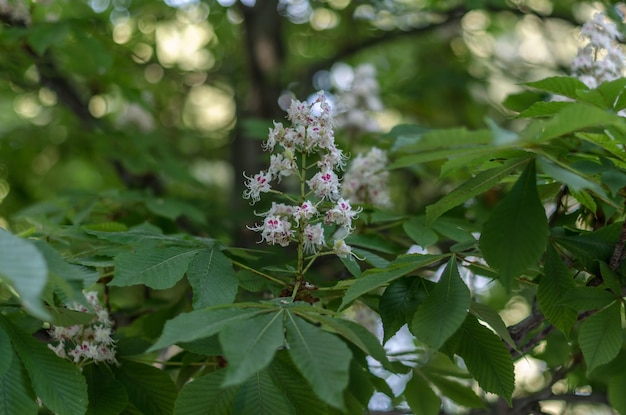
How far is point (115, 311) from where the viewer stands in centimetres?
244

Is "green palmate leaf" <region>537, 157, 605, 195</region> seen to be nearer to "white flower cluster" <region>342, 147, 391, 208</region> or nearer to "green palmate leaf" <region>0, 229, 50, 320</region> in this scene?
"green palmate leaf" <region>0, 229, 50, 320</region>

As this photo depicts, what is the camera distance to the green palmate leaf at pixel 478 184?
4.89 feet

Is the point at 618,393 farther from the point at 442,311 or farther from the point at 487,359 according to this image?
the point at 442,311

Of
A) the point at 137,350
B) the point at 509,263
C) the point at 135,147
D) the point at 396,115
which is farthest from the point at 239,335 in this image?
the point at 396,115

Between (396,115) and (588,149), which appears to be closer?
(588,149)

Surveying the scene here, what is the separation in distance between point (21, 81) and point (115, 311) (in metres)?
1.92

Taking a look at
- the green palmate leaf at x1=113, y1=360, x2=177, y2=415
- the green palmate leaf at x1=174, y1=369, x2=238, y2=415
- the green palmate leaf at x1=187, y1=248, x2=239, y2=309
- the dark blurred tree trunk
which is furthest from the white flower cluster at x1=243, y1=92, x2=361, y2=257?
the dark blurred tree trunk

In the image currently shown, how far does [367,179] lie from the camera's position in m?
2.66

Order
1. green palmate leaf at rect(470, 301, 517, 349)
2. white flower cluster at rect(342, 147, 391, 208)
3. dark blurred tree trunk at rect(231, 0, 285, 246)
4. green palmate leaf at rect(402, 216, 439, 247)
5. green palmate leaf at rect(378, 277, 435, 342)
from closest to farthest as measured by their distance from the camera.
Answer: green palmate leaf at rect(470, 301, 517, 349) < green palmate leaf at rect(378, 277, 435, 342) < green palmate leaf at rect(402, 216, 439, 247) < white flower cluster at rect(342, 147, 391, 208) < dark blurred tree trunk at rect(231, 0, 285, 246)

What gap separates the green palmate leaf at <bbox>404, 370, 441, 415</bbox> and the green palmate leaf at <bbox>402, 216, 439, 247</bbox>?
1.32 feet

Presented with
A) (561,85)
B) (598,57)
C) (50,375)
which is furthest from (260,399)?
(598,57)

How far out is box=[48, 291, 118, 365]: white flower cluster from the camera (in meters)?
1.83

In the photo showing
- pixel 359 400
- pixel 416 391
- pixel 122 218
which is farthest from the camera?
pixel 122 218

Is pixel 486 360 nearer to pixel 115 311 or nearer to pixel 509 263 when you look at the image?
pixel 509 263
